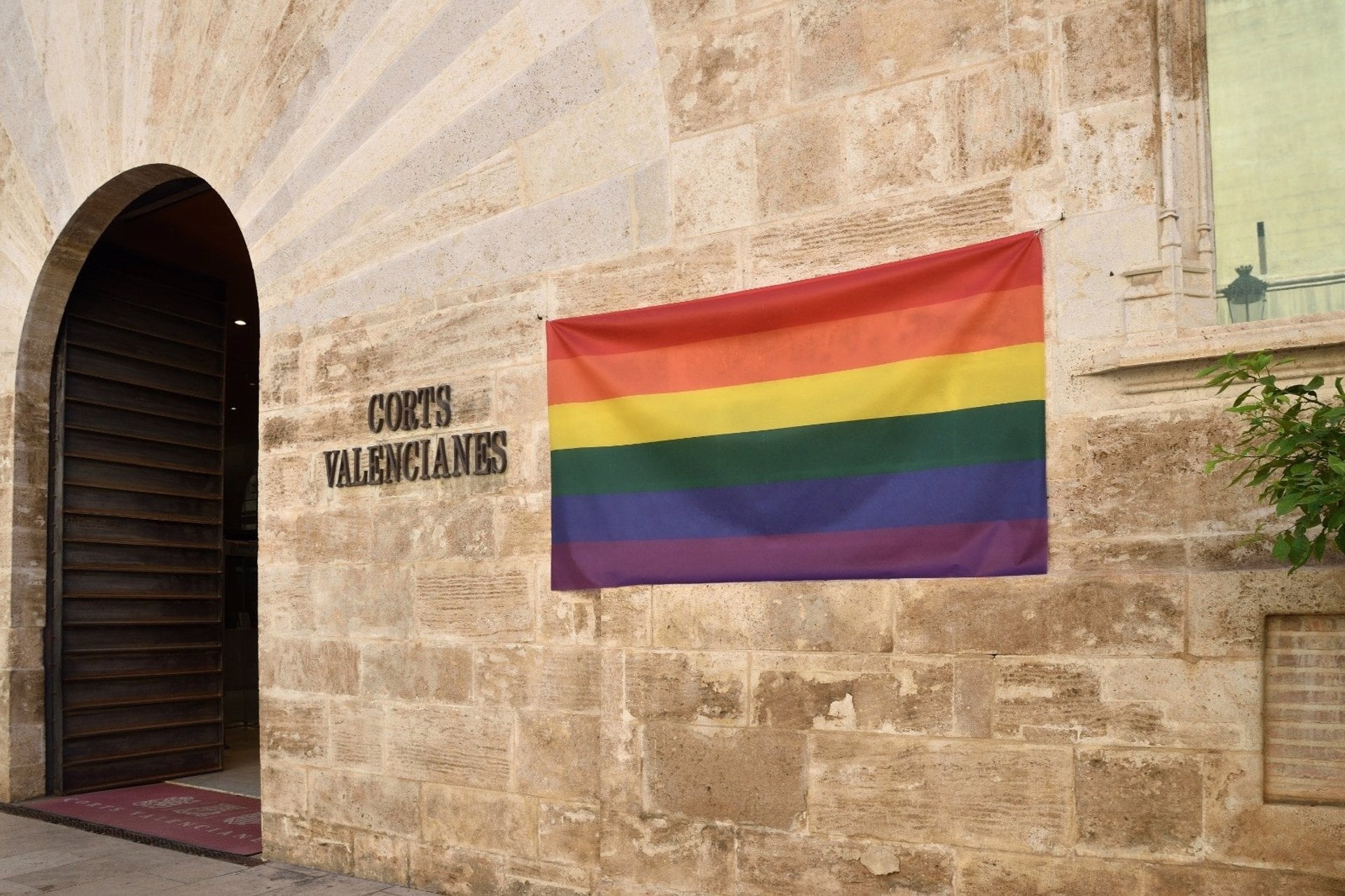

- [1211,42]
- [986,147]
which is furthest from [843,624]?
[1211,42]

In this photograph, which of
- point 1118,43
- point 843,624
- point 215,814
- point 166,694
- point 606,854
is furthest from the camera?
point 166,694

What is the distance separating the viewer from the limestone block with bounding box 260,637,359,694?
493cm

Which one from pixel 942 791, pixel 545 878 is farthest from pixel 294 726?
pixel 942 791

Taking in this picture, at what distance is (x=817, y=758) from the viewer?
3629 mm

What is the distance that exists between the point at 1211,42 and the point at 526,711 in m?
3.29

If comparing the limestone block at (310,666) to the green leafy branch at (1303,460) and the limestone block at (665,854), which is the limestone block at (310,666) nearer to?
the limestone block at (665,854)

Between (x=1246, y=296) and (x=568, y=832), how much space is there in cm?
294

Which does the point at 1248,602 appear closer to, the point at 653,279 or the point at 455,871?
the point at 653,279

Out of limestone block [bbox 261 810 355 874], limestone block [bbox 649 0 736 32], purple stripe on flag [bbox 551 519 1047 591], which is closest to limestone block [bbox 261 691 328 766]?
limestone block [bbox 261 810 355 874]

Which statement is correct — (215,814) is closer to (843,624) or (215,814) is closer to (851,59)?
(843,624)

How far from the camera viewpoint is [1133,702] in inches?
124

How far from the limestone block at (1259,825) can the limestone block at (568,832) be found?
6.85 feet

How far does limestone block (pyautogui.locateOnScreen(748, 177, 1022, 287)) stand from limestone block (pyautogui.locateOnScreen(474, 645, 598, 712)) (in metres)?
1.57

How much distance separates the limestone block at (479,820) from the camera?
4281 millimetres
